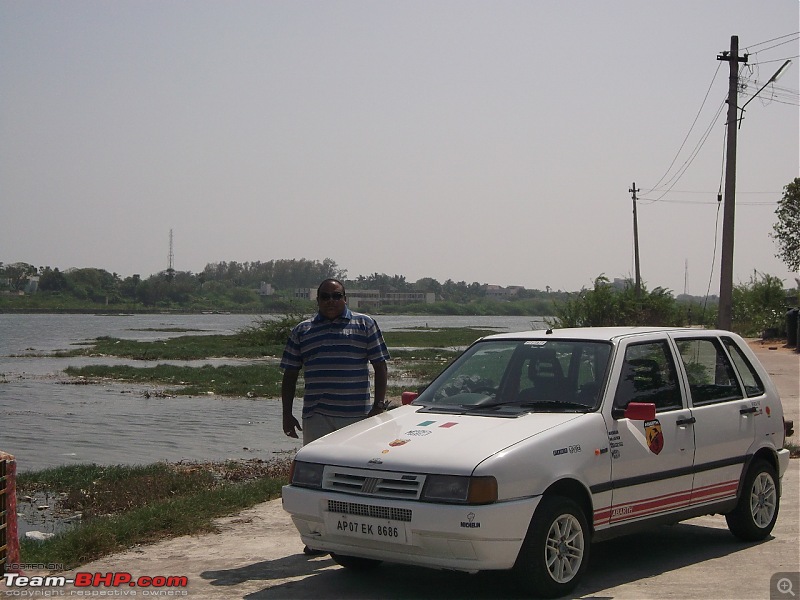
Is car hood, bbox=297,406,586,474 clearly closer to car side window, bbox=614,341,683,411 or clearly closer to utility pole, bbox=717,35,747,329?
car side window, bbox=614,341,683,411

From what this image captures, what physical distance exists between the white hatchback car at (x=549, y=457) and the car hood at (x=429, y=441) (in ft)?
0.05

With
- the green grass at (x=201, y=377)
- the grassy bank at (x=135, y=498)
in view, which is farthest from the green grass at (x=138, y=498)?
the green grass at (x=201, y=377)

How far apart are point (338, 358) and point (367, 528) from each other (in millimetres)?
2123

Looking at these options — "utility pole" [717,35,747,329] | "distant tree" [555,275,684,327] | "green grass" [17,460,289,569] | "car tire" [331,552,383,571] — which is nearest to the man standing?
"car tire" [331,552,383,571]

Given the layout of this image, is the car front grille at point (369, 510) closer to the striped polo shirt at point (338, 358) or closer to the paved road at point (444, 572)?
the paved road at point (444, 572)

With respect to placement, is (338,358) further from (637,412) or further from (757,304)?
(757,304)

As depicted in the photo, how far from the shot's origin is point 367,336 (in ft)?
27.0

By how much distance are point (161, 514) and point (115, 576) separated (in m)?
1.98

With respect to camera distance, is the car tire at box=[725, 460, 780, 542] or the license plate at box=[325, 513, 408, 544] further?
the car tire at box=[725, 460, 780, 542]

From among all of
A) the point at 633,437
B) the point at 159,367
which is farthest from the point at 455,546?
the point at 159,367

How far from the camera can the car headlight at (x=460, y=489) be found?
6027 mm

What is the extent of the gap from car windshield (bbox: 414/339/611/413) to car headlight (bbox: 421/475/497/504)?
111 centimetres

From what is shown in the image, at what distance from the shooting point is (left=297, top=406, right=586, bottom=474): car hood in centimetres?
625

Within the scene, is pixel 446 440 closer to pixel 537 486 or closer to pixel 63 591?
pixel 537 486
